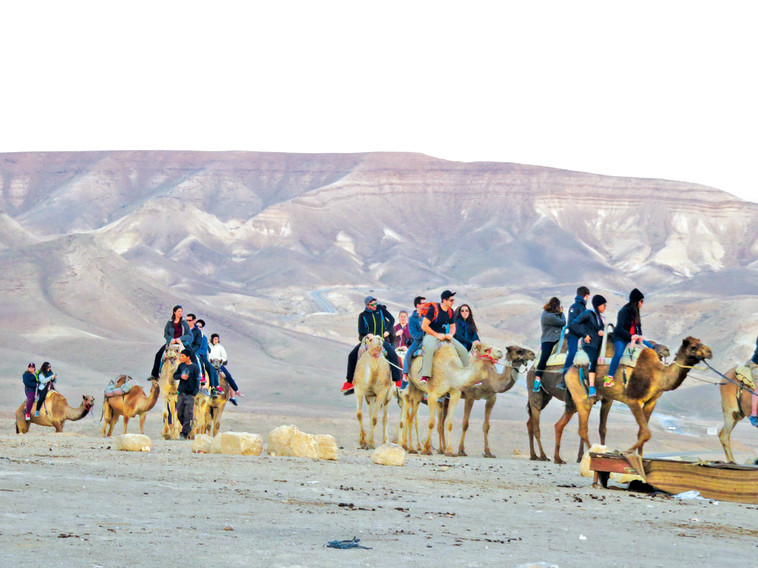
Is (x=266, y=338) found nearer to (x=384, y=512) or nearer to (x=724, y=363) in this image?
(x=724, y=363)

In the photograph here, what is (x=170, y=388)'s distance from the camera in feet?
71.3

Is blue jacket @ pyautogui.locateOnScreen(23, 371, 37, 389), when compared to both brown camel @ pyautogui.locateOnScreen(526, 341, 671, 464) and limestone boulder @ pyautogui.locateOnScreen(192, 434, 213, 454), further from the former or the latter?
brown camel @ pyautogui.locateOnScreen(526, 341, 671, 464)

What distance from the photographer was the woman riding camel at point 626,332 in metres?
17.9

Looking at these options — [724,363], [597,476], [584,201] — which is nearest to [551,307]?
[597,476]

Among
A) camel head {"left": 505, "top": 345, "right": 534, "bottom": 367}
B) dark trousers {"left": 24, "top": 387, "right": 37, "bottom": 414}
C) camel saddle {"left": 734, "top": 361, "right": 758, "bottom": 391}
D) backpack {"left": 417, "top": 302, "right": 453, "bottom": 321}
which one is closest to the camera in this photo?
camel saddle {"left": 734, "top": 361, "right": 758, "bottom": 391}

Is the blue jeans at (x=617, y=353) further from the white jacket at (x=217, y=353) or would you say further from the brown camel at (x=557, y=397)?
the white jacket at (x=217, y=353)

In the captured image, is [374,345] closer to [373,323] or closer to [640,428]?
[373,323]

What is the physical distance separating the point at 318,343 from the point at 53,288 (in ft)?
58.0

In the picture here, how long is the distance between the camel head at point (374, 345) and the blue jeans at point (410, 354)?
480 millimetres

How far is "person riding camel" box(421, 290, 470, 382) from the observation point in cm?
Answer: 1990

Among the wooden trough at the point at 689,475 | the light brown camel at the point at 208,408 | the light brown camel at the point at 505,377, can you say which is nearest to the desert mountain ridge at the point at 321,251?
the light brown camel at the point at 208,408

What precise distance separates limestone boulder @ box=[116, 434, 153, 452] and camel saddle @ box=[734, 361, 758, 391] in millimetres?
8726

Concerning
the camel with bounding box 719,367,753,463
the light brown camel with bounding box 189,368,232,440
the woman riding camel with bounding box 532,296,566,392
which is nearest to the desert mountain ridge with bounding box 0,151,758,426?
the light brown camel with bounding box 189,368,232,440

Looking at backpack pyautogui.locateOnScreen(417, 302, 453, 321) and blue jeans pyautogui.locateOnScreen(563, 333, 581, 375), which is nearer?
blue jeans pyautogui.locateOnScreen(563, 333, 581, 375)
